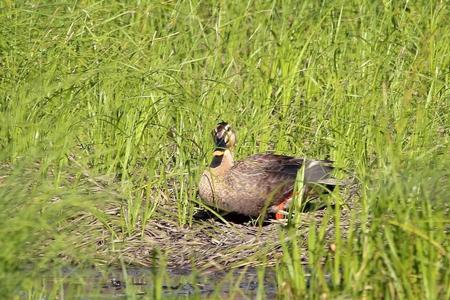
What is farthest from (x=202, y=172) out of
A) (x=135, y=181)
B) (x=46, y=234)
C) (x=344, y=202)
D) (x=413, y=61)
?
(x=46, y=234)

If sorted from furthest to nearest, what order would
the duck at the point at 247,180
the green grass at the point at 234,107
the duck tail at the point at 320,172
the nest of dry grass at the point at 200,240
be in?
the duck at the point at 247,180 → the duck tail at the point at 320,172 → the nest of dry grass at the point at 200,240 → the green grass at the point at 234,107

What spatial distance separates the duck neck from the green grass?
3.8 inches

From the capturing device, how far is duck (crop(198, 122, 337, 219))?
7.78 meters

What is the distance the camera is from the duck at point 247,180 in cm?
778

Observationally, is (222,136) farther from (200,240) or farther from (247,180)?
(200,240)

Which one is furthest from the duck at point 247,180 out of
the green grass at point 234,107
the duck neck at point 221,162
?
the green grass at point 234,107

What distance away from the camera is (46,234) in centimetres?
515

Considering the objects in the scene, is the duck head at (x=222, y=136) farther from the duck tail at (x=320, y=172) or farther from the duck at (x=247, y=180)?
the duck tail at (x=320, y=172)

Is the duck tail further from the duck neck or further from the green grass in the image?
the duck neck

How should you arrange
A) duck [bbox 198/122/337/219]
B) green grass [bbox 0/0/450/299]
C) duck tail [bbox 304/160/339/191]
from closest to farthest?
green grass [bbox 0/0/450/299], duck tail [bbox 304/160/339/191], duck [bbox 198/122/337/219]

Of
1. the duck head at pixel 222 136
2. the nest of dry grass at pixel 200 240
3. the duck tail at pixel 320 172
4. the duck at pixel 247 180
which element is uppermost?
the duck head at pixel 222 136

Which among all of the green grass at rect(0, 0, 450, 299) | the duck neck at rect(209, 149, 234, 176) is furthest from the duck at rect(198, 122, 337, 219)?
the green grass at rect(0, 0, 450, 299)

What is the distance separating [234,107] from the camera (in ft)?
28.2

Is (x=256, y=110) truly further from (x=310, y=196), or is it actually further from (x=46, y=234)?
(x=46, y=234)
